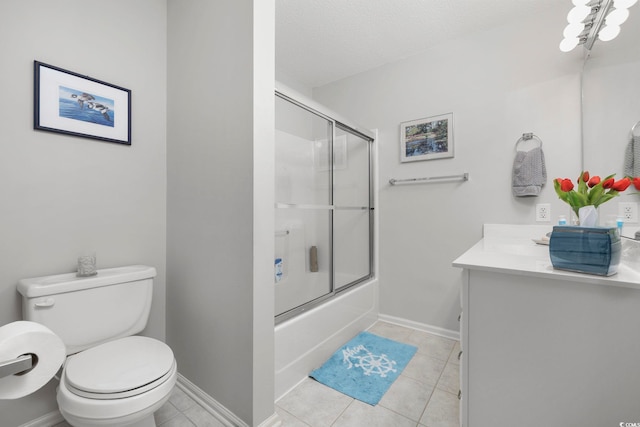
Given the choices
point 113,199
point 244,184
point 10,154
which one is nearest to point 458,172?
point 244,184

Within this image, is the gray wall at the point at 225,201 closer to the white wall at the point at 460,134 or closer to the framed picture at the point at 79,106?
the framed picture at the point at 79,106

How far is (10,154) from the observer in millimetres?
1204

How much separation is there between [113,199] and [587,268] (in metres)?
2.07

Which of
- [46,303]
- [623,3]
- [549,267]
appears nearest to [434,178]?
[623,3]

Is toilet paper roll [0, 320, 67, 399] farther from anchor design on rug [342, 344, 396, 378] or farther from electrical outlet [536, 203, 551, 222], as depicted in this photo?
electrical outlet [536, 203, 551, 222]

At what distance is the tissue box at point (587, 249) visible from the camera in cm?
79

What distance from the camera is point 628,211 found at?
1165 millimetres

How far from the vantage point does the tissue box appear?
2.60 feet

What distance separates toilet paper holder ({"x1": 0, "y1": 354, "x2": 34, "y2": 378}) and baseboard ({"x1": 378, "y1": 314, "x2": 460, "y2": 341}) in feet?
8.11

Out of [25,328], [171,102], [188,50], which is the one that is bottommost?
[25,328]

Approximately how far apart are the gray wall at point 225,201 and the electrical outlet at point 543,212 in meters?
1.83

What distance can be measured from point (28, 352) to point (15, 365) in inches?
2.4

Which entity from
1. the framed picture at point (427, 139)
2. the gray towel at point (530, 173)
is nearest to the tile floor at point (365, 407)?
the gray towel at point (530, 173)

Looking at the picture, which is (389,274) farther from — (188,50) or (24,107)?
(24,107)
